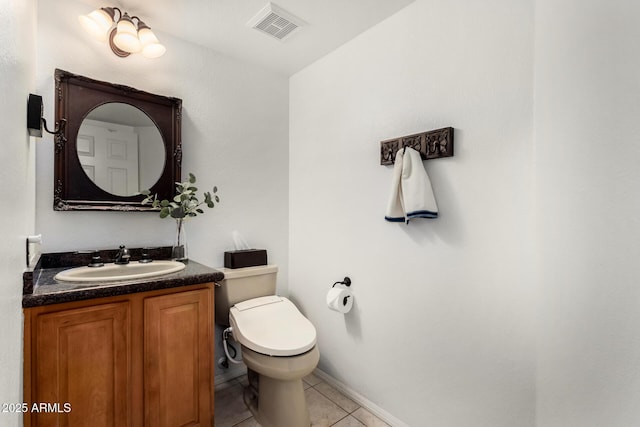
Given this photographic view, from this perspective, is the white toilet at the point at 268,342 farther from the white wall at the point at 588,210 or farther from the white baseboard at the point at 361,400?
the white wall at the point at 588,210

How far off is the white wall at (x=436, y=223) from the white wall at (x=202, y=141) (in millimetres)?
388

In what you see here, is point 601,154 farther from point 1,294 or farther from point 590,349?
point 1,294

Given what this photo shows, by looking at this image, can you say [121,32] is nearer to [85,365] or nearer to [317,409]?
[85,365]

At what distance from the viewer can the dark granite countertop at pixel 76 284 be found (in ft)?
3.53

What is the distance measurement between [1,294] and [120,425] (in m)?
1.08

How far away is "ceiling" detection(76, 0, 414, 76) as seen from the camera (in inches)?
64.4

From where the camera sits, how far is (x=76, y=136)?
1587 millimetres

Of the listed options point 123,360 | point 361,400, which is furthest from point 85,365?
point 361,400

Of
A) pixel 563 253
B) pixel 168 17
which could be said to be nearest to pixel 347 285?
pixel 563 253

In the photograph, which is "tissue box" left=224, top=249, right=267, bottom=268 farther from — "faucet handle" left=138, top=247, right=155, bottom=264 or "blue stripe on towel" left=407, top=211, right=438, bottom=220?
"blue stripe on towel" left=407, top=211, right=438, bottom=220

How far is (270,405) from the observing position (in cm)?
170

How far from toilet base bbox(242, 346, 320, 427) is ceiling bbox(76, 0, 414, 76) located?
6.24 ft

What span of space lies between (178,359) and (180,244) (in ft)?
2.38

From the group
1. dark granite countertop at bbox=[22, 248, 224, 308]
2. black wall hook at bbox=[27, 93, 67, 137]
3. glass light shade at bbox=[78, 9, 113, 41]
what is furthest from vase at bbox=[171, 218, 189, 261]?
glass light shade at bbox=[78, 9, 113, 41]
